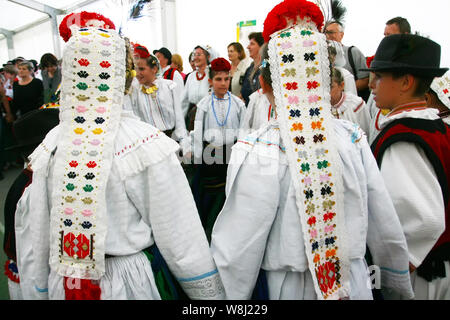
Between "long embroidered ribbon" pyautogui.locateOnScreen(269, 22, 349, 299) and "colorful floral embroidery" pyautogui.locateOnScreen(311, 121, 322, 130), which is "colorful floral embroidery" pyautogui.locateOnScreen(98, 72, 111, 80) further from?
"colorful floral embroidery" pyautogui.locateOnScreen(311, 121, 322, 130)

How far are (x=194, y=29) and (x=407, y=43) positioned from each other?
6.59 metres

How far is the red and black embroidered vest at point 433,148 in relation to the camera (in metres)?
1.33

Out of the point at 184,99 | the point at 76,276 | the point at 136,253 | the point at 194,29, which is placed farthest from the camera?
the point at 194,29

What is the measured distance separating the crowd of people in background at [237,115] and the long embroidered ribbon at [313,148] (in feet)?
0.05

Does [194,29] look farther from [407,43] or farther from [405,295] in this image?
[405,295]

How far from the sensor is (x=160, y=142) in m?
1.22

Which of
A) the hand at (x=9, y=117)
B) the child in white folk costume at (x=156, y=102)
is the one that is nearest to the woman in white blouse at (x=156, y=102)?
the child in white folk costume at (x=156, y=102)

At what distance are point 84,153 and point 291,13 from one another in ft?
3.43

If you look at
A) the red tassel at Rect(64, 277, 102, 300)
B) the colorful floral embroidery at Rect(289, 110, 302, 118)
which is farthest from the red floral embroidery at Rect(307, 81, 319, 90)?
the red tassel at Rect(64, 277, 102, 300)

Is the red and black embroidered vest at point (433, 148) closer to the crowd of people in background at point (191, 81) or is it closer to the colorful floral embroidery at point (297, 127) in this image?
the colorful floral embroidery at point (297, 127)

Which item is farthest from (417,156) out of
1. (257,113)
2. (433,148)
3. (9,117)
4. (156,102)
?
(9,117)

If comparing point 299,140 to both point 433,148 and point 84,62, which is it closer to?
point 433,148
